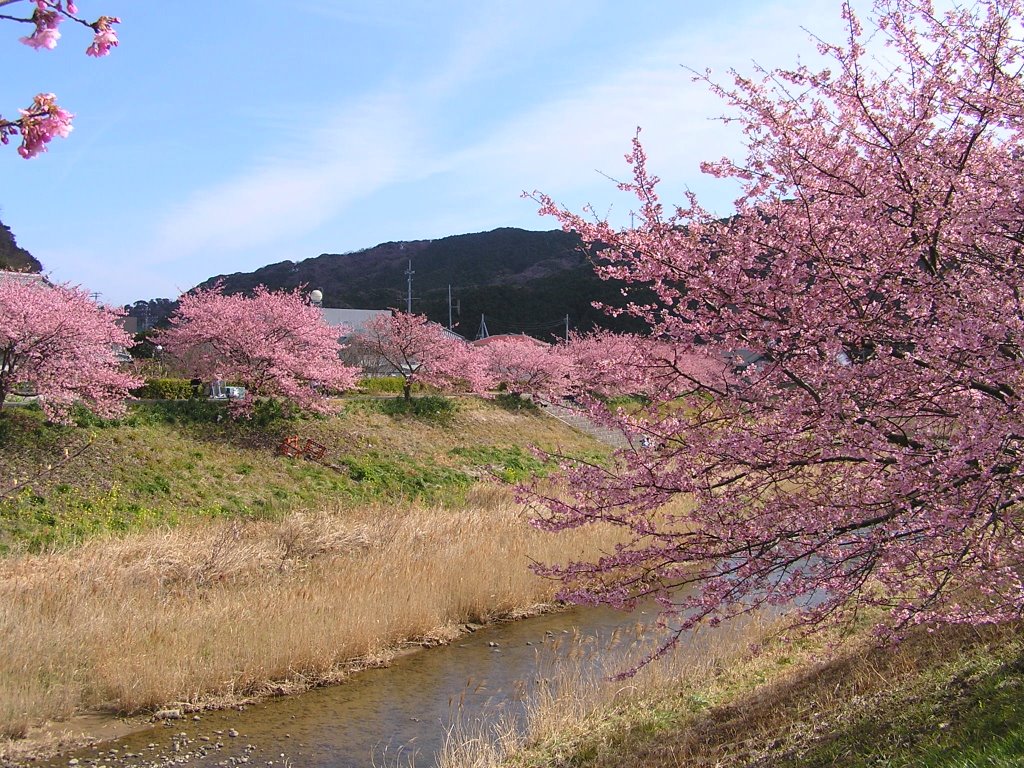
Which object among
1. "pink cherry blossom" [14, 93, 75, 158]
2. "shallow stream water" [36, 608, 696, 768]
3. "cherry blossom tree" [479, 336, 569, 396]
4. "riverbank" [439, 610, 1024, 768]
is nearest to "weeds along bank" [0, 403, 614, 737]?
"shallow stream water" [36, 608, 696, 768]

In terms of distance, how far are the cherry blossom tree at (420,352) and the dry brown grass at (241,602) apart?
15.0 meters

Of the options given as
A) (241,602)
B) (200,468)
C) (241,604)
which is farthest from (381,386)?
(241,604)

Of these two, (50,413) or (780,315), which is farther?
(50,413)

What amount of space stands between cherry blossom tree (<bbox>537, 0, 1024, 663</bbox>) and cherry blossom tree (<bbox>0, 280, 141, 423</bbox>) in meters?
14.4

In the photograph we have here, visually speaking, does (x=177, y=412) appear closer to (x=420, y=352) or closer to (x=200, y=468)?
(x=200, y=468)

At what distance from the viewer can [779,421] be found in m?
4.63

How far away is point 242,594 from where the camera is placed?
11078 millimetres

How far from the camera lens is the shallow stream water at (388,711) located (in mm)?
7988

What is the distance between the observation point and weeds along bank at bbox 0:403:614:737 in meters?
8.93

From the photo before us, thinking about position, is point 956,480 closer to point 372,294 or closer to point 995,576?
point 995,576

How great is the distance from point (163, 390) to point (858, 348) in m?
20.4

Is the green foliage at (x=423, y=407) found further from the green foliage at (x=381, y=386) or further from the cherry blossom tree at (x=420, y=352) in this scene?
the green foliage at (x=381, y=386)

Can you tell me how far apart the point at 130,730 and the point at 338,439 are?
14.1 meters

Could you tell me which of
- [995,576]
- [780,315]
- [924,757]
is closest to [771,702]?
[924,757]
